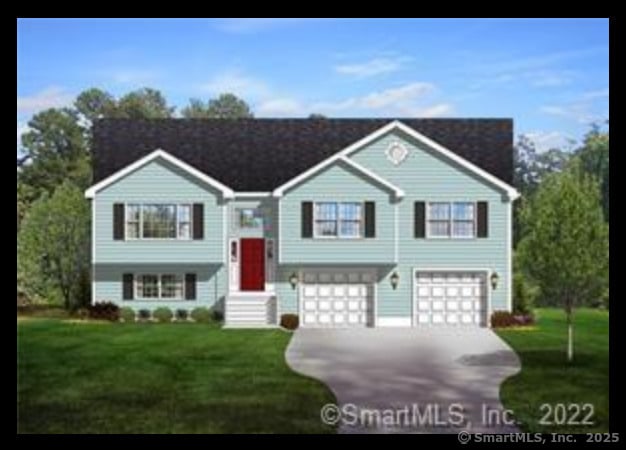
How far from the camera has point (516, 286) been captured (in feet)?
103

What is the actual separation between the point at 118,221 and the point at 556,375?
18.7 metres

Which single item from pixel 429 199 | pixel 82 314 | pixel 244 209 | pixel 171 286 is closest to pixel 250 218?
pixel 244 209

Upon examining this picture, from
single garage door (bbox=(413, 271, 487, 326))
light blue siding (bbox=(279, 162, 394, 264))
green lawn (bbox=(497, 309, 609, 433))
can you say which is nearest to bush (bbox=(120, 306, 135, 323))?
light blue siding (bbox=(279, 162, 394, 264))

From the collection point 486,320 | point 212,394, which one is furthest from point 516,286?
point 212,394

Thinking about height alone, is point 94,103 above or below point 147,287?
above

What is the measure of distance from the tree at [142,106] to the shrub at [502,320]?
1946 centimetres

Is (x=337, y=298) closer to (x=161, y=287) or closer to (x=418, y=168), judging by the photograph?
(x=418, y=168)

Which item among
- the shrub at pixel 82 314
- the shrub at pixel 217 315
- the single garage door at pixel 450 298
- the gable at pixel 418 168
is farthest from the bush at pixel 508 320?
the shrub at pixel 82 314

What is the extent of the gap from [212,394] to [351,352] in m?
6.71

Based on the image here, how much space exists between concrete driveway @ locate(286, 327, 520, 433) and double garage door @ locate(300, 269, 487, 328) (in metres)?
1.34

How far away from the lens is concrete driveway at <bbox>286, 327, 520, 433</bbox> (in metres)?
16.1

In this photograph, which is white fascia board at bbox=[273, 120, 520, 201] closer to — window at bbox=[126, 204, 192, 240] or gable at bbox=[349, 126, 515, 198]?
gable at bbox=[349, 126, 515, 198]

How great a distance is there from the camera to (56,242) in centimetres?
3397
